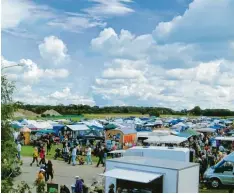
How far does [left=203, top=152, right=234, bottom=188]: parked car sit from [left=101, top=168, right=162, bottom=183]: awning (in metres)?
6.11

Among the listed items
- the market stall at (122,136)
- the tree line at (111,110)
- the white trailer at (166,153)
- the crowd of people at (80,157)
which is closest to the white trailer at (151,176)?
the crowd of people at (80,157)

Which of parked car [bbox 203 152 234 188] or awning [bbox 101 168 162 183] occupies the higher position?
awning [bbox 101 168 162 183]

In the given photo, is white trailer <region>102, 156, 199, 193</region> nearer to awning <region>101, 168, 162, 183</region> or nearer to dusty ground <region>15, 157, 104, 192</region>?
awning <region>101, 168, 162, 183</region>

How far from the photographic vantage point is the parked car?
687 inches

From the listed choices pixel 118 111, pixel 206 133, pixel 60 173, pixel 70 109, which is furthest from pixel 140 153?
pixel 118 111

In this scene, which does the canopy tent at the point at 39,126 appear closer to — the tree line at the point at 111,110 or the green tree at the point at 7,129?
the green tree at the point at 7,129

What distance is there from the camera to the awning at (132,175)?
39.6 feet

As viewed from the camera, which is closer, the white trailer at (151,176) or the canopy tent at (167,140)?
the white trailer at (151,176)

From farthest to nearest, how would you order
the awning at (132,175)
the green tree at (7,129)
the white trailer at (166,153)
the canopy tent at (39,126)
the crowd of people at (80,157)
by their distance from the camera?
the canopy tent at (39,126) → the white trailer at (166,153) → the crowd of people at (80,157) → the awning at (132,175) → the green tree at (7,129)

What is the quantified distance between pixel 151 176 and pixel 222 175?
6444 millimetres

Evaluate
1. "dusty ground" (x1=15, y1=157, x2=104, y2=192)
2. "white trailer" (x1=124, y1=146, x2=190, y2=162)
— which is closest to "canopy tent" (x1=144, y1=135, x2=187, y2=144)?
"dusty ground" (x1=15, y1=157, x2=104, y2=192)

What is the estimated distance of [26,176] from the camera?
19.5m

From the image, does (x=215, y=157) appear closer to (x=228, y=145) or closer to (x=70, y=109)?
(x=228, y=145)

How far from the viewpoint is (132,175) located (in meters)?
12.5
